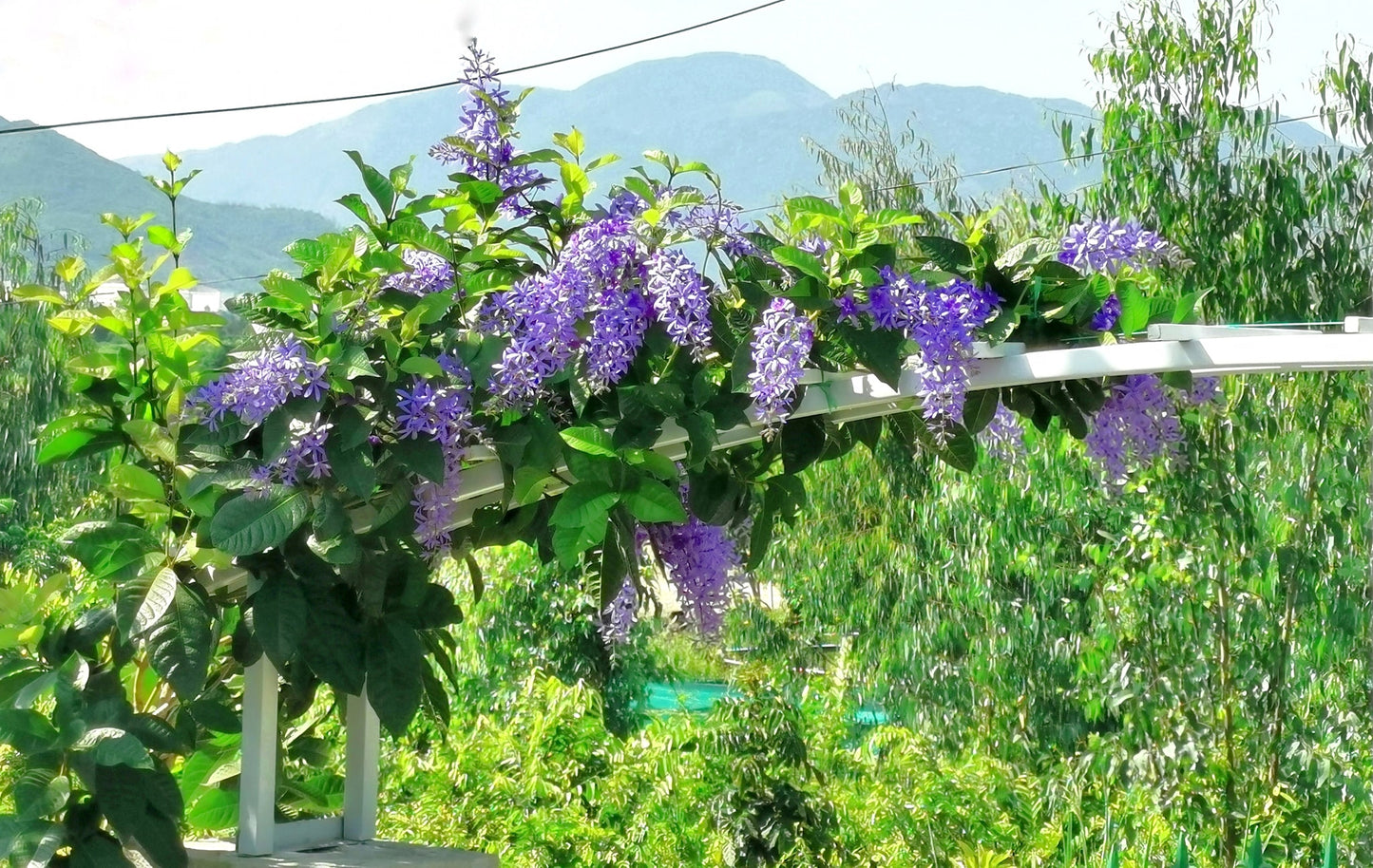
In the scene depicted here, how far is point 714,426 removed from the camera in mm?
1732

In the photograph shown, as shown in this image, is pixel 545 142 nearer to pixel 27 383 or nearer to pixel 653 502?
pixel 27 383

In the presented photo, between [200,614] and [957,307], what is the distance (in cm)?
100

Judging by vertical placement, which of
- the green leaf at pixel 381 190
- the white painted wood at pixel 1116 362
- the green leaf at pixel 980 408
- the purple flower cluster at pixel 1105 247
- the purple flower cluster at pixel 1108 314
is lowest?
the green leaf at pixel 980 408

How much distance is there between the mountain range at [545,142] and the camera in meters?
44.6

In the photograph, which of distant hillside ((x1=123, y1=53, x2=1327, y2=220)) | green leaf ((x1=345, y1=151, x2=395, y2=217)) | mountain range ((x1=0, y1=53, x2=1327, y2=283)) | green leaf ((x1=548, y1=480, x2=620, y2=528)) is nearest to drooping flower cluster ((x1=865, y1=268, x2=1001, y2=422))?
green leaf ((x1=548, y1=480, x2=620, y2=528))

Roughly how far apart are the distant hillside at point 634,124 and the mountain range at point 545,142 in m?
0.16

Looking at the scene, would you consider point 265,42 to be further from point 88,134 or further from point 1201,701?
Result: point 1201,701

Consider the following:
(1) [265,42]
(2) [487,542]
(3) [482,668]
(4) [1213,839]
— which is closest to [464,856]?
(2) [487,542]

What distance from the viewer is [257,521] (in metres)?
1.73

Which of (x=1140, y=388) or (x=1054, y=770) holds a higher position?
(x=1140, y=388)

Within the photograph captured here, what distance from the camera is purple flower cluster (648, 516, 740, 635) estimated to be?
84.6 inches

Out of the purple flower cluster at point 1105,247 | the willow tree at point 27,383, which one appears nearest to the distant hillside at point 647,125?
the willow tree at point 27,383

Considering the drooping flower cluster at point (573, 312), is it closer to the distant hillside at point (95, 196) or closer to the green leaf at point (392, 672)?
the green leaf at point (392, 672)

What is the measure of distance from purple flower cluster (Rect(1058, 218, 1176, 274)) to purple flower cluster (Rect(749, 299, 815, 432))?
0.39 meters
